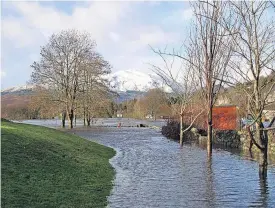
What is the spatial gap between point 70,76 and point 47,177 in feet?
151

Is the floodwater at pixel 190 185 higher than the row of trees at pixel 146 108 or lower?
lower

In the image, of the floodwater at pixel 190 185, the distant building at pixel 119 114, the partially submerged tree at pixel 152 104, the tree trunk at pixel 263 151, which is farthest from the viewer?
the distant building at pixel 119 114

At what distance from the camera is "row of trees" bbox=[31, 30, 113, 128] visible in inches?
2131

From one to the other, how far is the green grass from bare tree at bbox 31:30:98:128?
1578 inches

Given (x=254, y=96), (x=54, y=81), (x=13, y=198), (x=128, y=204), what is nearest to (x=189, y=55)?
(x=254, y=96)

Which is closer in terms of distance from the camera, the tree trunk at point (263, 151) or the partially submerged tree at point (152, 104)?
the tree trunk at point (263, 151)

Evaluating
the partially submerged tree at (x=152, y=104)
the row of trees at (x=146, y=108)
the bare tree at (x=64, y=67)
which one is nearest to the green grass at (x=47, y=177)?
the bare tree at (x=64, y=67)

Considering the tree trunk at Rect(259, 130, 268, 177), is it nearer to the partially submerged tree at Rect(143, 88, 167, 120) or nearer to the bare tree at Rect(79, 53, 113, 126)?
the bare tree at Rect(79, 53, 113, 126)

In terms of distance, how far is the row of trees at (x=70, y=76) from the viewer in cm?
5412

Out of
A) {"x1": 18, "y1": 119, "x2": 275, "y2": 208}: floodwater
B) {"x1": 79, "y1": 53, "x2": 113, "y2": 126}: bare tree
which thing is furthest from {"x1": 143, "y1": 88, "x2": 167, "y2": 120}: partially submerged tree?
{"x1": 18, "y1": 119, "x2": 275, "y2": 208}: floodwater

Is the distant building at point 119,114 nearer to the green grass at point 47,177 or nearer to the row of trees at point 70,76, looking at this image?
the row of trees at point 70,76

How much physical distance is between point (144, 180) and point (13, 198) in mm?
5457

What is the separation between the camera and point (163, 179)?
42.1 ft

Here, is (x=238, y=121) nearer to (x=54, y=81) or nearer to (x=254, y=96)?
(x=254, y=96)
